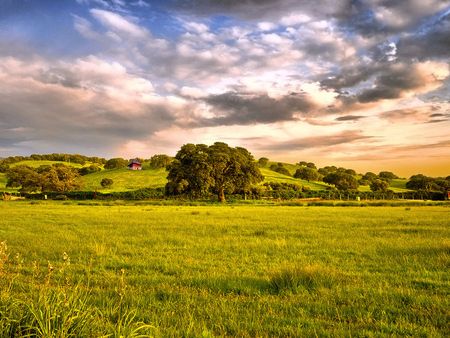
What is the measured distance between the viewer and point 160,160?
5226 inches

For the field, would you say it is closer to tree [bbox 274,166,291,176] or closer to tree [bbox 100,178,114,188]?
tree [bbox 100,178,114,188]

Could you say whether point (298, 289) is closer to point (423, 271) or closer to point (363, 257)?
point (423, 271)

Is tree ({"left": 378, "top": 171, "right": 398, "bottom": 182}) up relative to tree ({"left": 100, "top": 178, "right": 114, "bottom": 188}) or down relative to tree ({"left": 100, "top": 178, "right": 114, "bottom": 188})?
up

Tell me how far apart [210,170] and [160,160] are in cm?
8198

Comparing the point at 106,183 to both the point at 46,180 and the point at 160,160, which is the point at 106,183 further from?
the point at 160,160

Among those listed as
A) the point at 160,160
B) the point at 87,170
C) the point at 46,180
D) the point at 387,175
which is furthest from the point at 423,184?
the point at 87,170

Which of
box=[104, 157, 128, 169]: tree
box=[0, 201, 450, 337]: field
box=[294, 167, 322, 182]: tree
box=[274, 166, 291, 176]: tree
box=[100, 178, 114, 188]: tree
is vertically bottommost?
box=[0, 201, 450, 337]: field

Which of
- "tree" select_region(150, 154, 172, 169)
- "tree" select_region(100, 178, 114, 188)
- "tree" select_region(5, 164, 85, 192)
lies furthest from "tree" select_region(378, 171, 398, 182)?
"tree" select_region(5, 164, 85, 192)

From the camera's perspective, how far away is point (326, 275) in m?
6.98

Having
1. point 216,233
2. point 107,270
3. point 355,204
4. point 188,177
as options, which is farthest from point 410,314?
point 188,177

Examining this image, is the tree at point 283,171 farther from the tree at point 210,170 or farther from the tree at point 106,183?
the tree at point 210,170

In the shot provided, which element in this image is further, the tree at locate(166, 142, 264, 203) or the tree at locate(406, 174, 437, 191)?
the tree at locate(406, 174, 437, 191)

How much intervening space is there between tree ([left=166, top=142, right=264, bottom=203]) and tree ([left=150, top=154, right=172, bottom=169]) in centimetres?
7147

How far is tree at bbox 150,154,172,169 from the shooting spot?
13194 cm
